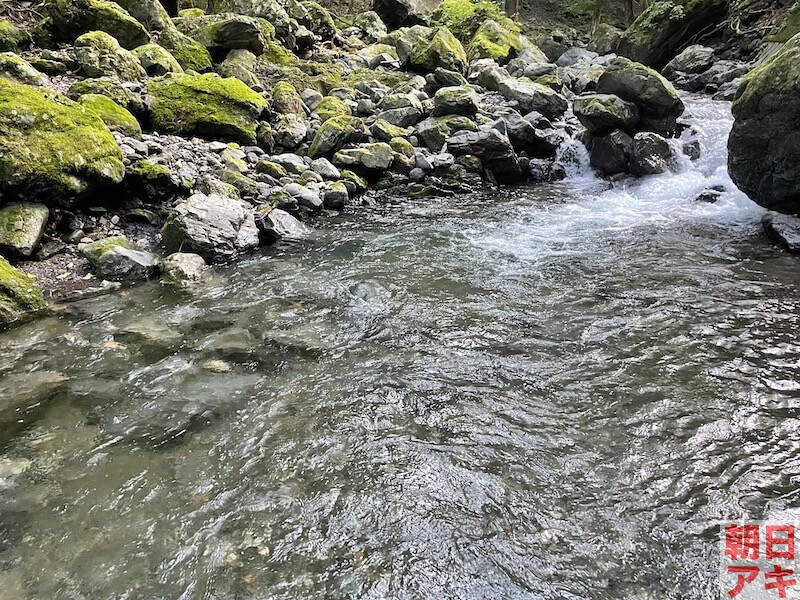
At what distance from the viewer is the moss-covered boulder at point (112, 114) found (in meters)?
7.64

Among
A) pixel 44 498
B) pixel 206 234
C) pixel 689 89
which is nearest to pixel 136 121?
pixel 206 234

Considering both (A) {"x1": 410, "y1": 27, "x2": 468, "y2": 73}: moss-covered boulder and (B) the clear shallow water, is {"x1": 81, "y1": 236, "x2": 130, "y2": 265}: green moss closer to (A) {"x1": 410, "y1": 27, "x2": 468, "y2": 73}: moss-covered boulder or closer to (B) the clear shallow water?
(B) the clear shallow water

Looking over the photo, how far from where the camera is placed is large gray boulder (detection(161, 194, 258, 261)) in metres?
6.04

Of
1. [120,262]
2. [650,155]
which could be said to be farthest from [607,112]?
[120,262]

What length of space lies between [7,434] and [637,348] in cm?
455

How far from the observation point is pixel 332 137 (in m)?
9.54

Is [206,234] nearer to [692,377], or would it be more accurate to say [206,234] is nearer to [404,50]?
[692,377]

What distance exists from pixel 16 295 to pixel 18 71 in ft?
18.5

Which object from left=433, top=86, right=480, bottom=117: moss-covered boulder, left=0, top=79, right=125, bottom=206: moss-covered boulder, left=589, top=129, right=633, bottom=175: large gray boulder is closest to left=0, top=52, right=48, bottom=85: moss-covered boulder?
left=0, top=79, right=125, bottom=206: moss-covered boulder

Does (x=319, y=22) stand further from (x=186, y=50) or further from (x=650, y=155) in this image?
(x=650, y=155)

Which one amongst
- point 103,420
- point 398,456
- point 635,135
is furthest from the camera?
point 635,135

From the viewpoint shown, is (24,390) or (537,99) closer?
(24,390)

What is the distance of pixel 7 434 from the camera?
314cm

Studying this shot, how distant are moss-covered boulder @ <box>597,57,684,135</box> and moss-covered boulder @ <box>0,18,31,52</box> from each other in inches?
472
